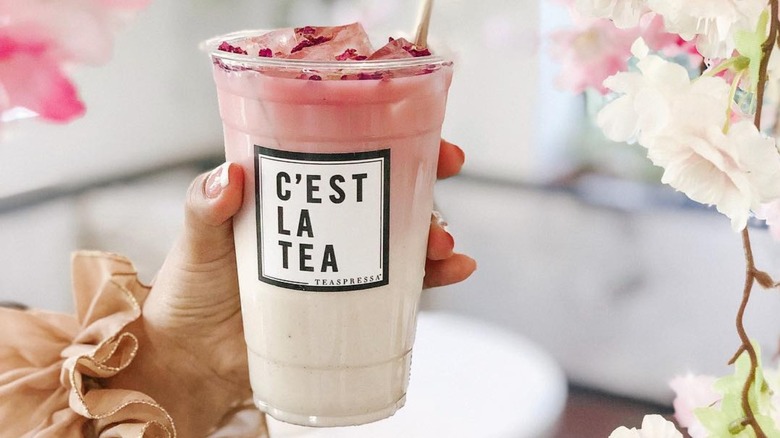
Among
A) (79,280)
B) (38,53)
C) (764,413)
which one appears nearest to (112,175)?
(79,280)

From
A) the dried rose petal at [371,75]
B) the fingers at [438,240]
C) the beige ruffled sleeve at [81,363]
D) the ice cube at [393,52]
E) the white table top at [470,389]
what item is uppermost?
the ice cube at [393,52]

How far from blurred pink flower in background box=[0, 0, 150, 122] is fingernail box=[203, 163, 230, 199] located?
226 mm

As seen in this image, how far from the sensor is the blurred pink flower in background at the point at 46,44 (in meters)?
0.67

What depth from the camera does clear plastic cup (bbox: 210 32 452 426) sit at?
52cm

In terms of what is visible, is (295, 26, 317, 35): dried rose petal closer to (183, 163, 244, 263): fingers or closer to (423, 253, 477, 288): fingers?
(183, 163, 244, 263): fingers

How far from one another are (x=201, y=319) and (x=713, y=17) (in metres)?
0.55

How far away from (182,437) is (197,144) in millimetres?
554

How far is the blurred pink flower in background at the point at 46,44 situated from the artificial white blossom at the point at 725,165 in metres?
0.54

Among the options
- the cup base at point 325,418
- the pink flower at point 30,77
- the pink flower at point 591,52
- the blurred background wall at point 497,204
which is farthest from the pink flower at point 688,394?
the pink flower at point 30,77

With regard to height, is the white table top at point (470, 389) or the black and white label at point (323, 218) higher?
the black and white label at point (323, 218)

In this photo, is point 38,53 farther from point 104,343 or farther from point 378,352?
point 378,352

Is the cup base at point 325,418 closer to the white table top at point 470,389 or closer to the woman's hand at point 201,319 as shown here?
the woman's hand at point 201,319

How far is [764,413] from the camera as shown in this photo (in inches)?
18.8

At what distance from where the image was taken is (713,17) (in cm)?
42
